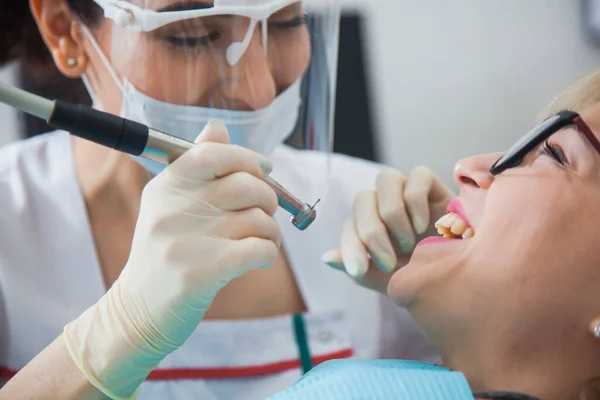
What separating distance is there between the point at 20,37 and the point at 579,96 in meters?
0.92

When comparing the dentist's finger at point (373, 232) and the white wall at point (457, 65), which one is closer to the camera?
the dentist's finger at point (373, 232)

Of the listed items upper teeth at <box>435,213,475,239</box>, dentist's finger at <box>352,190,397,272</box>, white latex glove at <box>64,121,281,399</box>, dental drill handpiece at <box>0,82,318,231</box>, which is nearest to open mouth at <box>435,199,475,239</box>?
upper teeth at <box>435,213,475,239</box>

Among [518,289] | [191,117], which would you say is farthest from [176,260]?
[518,289]

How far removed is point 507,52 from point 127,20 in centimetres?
127

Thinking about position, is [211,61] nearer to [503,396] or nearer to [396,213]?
[396,213]

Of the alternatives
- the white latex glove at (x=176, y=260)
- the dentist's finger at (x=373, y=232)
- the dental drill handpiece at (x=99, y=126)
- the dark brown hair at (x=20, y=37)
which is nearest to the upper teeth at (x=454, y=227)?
the dentist's finger at (x=373, y=232)

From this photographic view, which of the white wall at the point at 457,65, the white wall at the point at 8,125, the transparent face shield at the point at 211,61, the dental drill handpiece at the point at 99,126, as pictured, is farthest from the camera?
the white wall at the point at 457,65

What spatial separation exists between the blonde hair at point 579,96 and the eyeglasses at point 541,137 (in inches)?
2.7

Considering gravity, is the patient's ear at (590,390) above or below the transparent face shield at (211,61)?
below

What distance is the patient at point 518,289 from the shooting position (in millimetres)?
790

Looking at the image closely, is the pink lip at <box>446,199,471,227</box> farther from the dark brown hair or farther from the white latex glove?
the dark brown hair

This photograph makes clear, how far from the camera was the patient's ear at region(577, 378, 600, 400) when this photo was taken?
0.80 meters

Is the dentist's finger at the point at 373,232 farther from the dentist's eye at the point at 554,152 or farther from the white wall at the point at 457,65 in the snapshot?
the white wall at the point at 457,65

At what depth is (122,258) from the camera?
1.11 m
